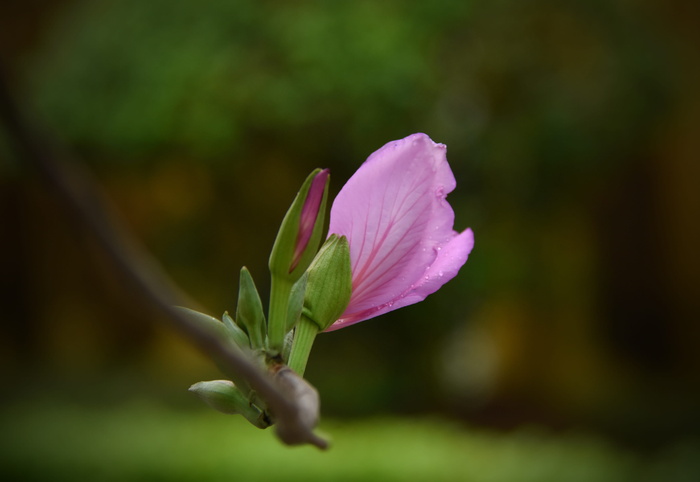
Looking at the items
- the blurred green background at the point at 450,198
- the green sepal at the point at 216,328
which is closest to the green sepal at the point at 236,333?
the green sepal at the point at 216,328

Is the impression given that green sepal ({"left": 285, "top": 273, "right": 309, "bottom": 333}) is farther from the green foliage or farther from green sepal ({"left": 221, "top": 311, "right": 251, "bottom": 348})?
the green foliage

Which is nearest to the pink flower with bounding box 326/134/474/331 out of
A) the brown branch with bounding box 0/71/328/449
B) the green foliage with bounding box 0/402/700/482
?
the brown branch with bounding box 0/71/328/449

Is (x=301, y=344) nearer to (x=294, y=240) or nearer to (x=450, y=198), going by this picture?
(x=294, y=240)

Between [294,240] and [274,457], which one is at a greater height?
[274,457]

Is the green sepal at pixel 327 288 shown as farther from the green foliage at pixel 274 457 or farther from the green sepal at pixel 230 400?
the green foliage at pixel 274 457

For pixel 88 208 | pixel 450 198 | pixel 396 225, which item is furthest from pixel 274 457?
pixel 88 208

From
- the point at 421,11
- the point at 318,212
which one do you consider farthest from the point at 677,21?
the point at 318,212

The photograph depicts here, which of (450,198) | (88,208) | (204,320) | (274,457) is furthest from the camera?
(450,198)

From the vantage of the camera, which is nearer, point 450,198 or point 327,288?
point 327,288

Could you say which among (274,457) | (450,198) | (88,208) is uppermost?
(450,198)
